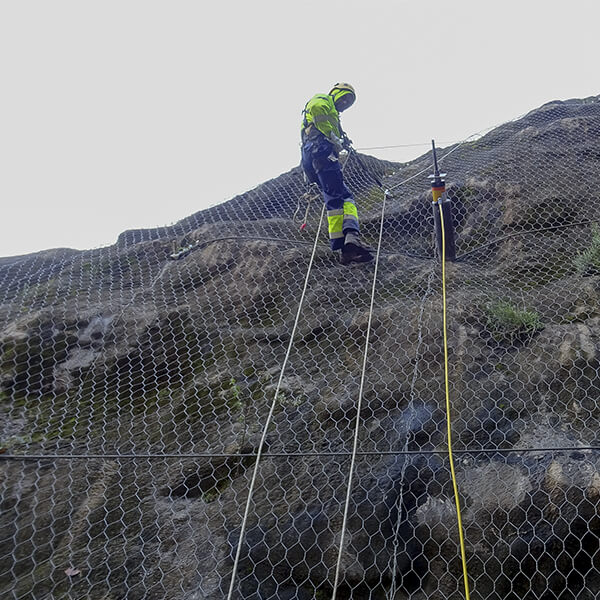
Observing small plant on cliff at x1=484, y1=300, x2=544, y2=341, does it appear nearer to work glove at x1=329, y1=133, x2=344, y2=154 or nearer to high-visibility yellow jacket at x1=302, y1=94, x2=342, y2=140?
work glove at x1=329, y1=133, x2=344, y2=154

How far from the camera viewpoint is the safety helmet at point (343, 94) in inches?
203

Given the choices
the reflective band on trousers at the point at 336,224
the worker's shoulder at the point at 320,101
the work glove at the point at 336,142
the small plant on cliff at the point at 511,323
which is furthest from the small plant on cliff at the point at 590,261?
the worker's shoulder at the point at 320,101

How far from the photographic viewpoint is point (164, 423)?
3.21 meters

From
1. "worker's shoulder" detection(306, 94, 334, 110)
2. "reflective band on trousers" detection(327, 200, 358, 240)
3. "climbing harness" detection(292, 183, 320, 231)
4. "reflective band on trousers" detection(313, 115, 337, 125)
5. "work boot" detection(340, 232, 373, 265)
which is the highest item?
"worker's shoulder" detection(306, 94, 334, 110)

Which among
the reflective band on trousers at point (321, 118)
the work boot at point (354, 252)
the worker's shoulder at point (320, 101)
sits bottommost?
the work boot at point (354, 252)

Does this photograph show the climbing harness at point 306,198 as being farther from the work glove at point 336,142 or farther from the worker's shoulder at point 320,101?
the worker's shoulder at point 320,101

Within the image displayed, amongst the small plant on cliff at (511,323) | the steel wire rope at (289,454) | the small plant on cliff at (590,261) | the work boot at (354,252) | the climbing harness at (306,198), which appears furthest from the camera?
the climbing harness at (306,198)

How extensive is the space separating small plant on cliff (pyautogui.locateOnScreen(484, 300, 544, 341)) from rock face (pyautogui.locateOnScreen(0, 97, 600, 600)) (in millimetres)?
15

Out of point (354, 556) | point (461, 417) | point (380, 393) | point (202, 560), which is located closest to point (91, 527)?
point (202, 560)

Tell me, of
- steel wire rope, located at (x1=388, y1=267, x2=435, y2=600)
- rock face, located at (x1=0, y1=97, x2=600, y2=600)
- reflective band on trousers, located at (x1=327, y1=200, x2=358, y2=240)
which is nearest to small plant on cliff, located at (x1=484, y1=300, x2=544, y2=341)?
rock face, located at (x1=0, y1=97, x2=600, y2=600)

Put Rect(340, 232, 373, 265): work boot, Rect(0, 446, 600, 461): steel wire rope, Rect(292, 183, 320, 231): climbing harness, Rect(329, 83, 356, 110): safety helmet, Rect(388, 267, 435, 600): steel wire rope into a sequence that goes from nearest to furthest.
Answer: Rect(388, 267, 435, 600): steel wire rope, Rect(0, 446, 600, 461): steel wire rope, Rect(340, 232, 373, 265): work boot, Rect(329, 83, 356, 110): safety helmet, Rect(292, 183, 320, 231): climbing harness

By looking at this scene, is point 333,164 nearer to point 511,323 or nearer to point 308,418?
point 511,323

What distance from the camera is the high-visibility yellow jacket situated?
4.87 metres

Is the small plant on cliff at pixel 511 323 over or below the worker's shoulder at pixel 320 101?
below
